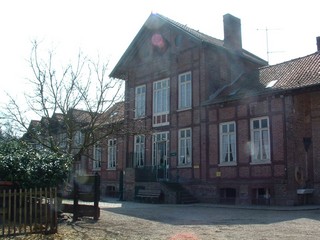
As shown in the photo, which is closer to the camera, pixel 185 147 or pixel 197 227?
pixel 197 227

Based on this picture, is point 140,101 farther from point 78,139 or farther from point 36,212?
point 36,212

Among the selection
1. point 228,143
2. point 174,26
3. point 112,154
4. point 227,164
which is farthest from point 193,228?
point 112,154

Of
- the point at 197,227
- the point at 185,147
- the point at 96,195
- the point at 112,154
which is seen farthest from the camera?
the point at 112,154

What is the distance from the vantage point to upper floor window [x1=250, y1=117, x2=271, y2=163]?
20938 mm

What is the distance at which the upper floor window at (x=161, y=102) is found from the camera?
26.6 meters

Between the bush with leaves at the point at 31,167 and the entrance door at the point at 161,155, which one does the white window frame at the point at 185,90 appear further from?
the bush with leaves at the point at 31,167

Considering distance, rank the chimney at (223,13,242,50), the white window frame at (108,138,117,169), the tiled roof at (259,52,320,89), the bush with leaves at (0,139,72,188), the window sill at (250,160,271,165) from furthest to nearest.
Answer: the white window frame at (108,138,117,169)
the chimney at (223,13,242,50)
the window sill at (250,160,271,165)
the tiled roof at (259,52,320,89)
the bush with leaves at (0,139,72,188)

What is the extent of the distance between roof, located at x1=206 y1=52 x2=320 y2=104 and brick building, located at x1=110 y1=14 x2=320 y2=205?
0.07 m

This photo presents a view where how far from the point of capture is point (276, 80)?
73.3ft

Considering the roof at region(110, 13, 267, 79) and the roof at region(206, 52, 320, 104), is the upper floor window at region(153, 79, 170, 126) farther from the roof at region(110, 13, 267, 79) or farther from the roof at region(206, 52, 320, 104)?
the roof at region(206, 52, 320, 104)

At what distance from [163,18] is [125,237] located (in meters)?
19.2

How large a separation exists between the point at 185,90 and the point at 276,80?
5.72m

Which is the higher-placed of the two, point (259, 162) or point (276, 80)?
point (276, 80)

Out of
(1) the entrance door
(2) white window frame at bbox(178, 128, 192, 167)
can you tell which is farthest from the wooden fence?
(1) the entrance door
